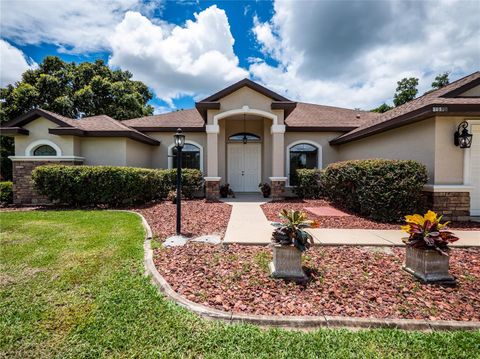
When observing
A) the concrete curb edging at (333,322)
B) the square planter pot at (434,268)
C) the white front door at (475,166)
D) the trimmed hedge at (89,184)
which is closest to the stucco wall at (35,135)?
the trimmed hedge at (89,184)

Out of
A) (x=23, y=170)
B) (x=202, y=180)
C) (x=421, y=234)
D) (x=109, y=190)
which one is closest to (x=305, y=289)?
(x=421, y=234)

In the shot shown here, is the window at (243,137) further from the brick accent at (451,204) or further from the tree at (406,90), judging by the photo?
the tree at (406,90)

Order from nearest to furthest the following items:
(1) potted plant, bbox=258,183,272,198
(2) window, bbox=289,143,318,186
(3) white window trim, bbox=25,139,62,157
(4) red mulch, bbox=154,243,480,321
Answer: (4) red mulch, bbox=154,243,480,321
(3) white window trim, bbox=25,139,62,157
(1) potted plant, bbox=258,183,272,198
(2) window, bbox=289,143,318,186

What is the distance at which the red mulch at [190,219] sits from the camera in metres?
5.68

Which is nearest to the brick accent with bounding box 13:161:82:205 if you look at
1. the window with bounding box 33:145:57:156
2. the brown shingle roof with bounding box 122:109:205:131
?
the window with bounding box 33:145:57:156

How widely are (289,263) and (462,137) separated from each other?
678 cm

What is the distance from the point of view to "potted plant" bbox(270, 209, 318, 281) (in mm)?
3312

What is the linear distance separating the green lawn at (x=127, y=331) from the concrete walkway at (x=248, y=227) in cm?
218

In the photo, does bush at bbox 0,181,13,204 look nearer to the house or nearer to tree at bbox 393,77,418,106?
the house

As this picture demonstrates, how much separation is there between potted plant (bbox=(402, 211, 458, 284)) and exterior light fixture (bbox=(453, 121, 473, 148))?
4.83 metres

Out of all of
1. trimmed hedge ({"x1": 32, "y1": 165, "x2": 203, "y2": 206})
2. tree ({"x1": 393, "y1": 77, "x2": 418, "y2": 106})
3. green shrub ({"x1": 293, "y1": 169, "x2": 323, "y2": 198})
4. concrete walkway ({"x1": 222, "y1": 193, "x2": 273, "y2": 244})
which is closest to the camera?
concrete walkway ({"x1": 222, "y1": 193, "x2": 273, "y2": 244})

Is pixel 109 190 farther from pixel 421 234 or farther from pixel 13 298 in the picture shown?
pixel 421 234

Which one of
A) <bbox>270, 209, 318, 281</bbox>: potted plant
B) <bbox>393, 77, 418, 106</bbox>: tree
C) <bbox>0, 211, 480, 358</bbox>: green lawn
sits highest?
<bbox>393, 77, 418, 106</bbox>: tree

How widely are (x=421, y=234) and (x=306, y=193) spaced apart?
787 centimetres
